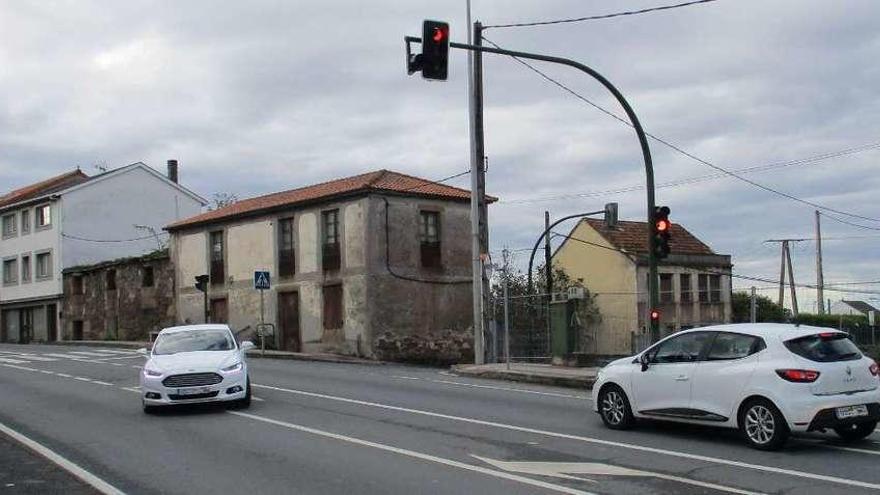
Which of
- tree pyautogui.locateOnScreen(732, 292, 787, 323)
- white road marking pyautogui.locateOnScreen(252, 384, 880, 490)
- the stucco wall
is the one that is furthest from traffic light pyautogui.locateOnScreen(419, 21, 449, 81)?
tree pyautogui.locateOnScreen(732, 292, 787, 323)

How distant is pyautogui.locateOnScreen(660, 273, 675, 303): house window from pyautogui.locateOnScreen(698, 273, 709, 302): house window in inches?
94.8

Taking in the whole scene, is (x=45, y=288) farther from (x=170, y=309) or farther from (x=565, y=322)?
(x=565, y=322)

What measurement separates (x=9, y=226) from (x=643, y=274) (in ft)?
138

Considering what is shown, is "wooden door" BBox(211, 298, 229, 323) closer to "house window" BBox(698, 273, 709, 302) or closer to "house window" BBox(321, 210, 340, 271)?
"house window" BBox(321, 210, 340, 271)

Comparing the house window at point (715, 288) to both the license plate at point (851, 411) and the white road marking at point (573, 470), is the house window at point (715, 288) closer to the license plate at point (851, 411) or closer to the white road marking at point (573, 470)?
the license plate at point (851, 411)

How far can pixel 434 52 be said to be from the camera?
50.3ft

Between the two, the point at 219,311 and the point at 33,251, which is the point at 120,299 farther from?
the point at 33,251

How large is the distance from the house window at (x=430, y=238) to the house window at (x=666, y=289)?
18194 mm

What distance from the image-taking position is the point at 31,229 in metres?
59.9

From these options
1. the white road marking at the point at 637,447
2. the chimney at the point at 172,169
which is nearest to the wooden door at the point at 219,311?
the white road marking at the point at 637,447

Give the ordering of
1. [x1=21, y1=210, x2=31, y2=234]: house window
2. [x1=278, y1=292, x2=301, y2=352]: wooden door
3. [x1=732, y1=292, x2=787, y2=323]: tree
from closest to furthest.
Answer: [x1=278, y1=292, x2=301, y2=352]: wooden door
[x1=732, y1=292, x2=787, y2=323]: tree
[x1=21, y1=210, x2=31, y2=234]: house window

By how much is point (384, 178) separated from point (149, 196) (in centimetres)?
3014

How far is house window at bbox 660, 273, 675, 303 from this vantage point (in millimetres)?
49781

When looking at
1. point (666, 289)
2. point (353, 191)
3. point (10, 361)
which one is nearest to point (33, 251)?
point (10, 361)
